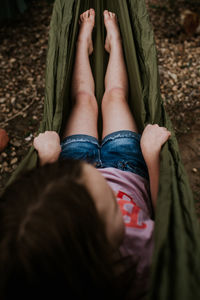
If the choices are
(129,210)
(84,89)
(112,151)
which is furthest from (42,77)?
(129,210)

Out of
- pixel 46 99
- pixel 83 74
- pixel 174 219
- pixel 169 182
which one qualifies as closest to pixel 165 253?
pixel 174 219

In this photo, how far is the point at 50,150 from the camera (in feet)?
3.28

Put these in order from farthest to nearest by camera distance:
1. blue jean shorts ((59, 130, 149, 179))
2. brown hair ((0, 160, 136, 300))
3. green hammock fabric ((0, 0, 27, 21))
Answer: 1. green hammock fabric ((0, 0, 27, 21))
2. blue jean shorts ((59, 130, 149, 179))
3. brown hair ((0, 160, 136, 300))

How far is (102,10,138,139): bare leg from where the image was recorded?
1.17 meters

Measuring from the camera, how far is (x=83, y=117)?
1.20m

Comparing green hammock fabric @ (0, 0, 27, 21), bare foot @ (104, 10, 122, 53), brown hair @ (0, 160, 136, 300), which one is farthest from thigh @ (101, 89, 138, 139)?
green hammock fabric @ (0, 0, 27, 21)

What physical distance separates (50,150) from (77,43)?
0.65m

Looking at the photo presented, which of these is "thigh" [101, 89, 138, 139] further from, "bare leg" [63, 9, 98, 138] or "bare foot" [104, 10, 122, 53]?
"bare foot" [104, 10, 122, 53]

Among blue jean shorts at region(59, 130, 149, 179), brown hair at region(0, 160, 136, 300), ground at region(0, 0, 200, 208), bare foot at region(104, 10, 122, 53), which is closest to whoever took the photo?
brown hair at region(0, 160, 136, 300)

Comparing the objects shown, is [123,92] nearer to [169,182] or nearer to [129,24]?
[129,24]

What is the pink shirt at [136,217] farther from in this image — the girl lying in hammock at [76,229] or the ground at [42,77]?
the ground at [42,77]

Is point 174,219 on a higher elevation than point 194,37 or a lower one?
lower

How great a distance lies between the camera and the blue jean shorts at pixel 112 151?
1069mm

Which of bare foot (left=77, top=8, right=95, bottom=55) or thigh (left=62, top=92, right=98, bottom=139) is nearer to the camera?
thigh (left=62, top=92, right=98, bottom=139)
